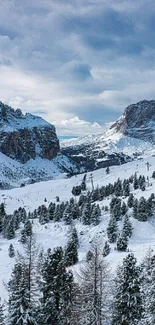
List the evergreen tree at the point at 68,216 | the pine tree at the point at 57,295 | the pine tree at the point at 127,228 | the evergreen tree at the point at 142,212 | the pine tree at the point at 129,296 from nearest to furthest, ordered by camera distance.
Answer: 1. the pine tree at the point at 57,295
2. the pine tree at the point at 129,296
3. the pine tree at the point at 127,228
4. the evergreen tree at the point at 142,212
5. the evergreen tree at the point at 68,216

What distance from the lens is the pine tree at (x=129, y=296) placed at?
99.9 ft

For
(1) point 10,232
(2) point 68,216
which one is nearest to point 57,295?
(1) point 10,232

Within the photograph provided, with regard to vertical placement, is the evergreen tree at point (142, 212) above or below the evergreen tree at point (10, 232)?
above

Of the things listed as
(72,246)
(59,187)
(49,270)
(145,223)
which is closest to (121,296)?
(49,270)

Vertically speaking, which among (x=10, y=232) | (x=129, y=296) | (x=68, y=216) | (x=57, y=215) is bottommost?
(x=10, y=232)

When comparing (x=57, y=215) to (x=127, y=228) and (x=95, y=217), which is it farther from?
(x=127, y=228)

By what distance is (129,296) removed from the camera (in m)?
30.4

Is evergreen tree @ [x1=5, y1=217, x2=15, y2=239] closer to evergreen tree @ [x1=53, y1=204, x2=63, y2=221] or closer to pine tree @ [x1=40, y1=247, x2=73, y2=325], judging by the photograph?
evergreen tree @ [x1=53, y1=204, x2=63, y2=221]

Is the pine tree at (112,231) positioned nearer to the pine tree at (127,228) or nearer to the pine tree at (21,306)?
the pine tree at (127,228)

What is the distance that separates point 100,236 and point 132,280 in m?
48.7

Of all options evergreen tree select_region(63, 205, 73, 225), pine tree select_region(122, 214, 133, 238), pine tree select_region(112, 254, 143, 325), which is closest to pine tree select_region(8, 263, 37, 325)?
pine tree select_region(112, 254, 143, 325)

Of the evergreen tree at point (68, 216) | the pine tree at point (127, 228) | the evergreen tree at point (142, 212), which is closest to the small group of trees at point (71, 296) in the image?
the pine tree at point (127, 228)

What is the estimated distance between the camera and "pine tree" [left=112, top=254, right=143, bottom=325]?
3044 cm

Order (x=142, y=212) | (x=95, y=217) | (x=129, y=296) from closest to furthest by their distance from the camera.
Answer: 1. (x=129, y=296)
2. (x=142, y=212)
3. (x=95, y=217)
